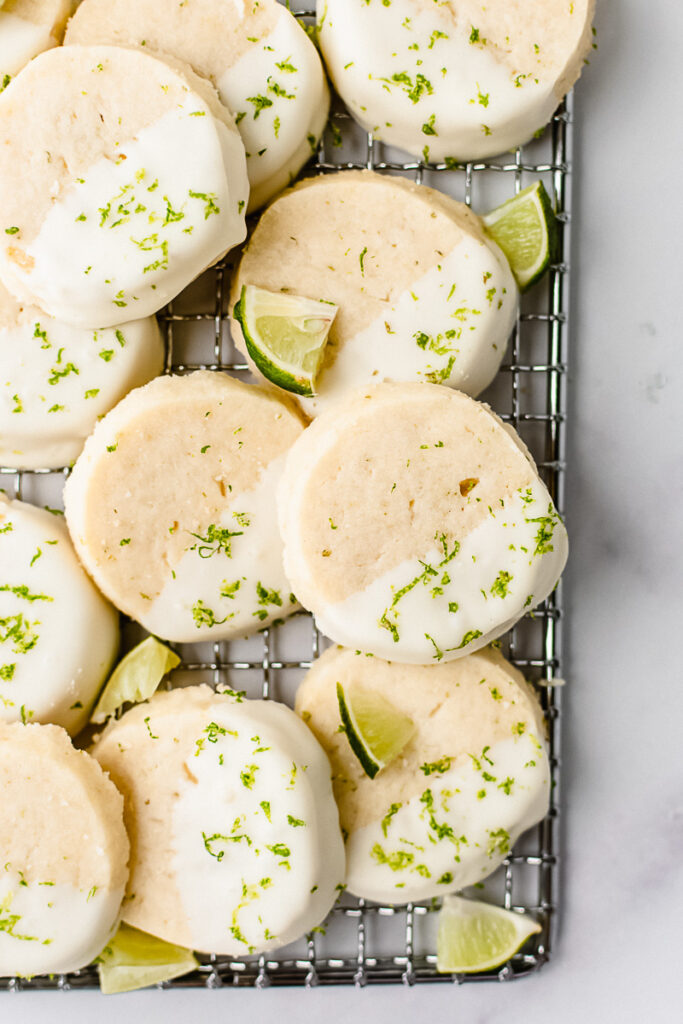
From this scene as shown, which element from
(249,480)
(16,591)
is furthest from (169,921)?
(249,480)

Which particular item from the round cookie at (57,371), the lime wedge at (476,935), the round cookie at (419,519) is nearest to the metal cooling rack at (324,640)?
the lime wedge at (476,935)

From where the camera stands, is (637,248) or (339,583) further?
(637,248)

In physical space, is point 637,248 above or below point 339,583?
above

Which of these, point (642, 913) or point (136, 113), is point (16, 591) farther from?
point (642, 913)

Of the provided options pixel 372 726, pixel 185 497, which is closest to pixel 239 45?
pixel 185 497

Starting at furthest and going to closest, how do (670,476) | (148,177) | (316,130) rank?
(670,476)
(316,130)
(148,177)

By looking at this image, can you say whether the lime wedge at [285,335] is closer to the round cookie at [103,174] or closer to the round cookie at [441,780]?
the round cookie at [103,174]

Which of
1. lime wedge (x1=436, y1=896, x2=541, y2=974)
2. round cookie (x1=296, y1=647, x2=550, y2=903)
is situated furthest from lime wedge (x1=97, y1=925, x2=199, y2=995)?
lime wedge (x1=436, y1=896, x2=541, y2=974)

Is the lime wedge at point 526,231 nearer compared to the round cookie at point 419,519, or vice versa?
the round cookie at point 419,519
